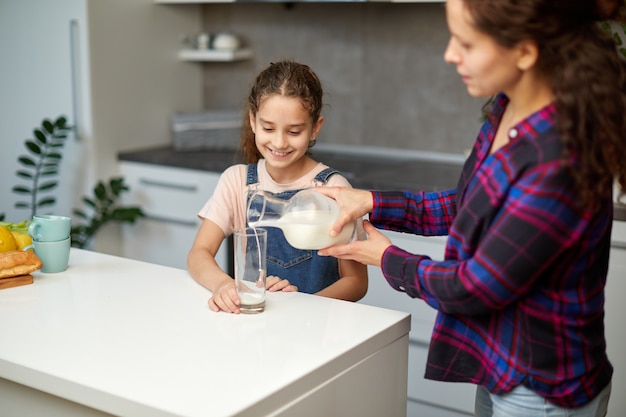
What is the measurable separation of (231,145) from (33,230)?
1694 mm

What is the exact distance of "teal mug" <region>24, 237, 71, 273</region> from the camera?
5.32ft

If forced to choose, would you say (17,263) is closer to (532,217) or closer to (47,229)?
(47,229)

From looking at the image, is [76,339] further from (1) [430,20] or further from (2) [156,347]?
(1) [430,20]

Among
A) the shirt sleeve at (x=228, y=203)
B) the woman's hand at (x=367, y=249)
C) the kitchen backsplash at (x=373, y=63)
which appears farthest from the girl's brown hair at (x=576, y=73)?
the kitchen backsplash at (x=373, y=63)

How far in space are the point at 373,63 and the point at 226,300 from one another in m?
1.92

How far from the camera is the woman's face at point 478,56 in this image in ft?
3.50

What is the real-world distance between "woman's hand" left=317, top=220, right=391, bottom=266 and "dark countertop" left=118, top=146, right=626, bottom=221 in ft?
4.11

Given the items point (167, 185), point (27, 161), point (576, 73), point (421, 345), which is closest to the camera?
point (576, 73)

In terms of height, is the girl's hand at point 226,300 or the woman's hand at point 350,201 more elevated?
the woman's hand at point 350,201

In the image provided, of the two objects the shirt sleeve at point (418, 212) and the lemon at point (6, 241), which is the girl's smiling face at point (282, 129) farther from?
the lemon at point (6, 241)

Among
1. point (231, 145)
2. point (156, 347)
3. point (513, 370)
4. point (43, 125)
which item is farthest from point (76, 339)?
point (231, 145)

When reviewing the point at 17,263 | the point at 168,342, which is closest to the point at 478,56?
the point at 168,342

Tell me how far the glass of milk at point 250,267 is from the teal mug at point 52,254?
445 mm

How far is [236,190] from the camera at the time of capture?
1838mm
